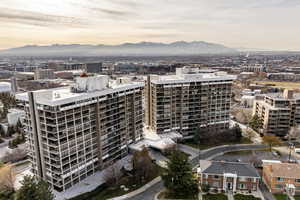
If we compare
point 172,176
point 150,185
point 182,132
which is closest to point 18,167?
point 150,185

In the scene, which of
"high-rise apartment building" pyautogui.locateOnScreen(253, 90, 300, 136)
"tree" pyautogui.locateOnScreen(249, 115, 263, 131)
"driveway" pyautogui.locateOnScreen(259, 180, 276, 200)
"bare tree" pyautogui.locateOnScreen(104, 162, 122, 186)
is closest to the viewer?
"driveway" pyautogui.locateOnScreen(259, 180, 276, 200)

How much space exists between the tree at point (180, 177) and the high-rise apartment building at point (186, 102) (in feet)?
95.7

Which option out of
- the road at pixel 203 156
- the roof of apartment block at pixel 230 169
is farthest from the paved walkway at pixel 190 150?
the roof of apartment block at pixel 230 169

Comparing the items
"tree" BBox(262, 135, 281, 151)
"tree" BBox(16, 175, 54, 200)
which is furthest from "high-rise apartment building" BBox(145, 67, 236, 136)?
"tree" BBox(16, 175, 54, 200)

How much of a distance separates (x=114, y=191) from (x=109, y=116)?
18466mm

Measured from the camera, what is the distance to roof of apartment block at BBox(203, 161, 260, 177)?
154ft

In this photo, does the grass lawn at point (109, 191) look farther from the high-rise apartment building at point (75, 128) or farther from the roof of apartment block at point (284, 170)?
the roof of apartment block at point (284, 170)

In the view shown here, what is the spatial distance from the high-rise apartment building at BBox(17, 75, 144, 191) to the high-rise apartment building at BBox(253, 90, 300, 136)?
51.7 meters

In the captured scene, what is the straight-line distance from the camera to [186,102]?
74.5 meters

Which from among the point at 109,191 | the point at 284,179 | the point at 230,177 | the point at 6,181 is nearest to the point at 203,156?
the point at 230,177

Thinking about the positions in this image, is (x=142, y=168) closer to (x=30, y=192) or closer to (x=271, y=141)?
(x=30, y=192)

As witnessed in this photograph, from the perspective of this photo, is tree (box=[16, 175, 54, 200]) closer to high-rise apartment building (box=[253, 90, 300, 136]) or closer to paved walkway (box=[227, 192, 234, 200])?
paved walkway (box=[227, 192, 234, 200])

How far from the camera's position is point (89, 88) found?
5381cm

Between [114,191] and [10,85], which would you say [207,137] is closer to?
[114,191]
